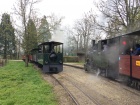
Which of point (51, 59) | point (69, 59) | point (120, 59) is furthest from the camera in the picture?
point (69, 59)

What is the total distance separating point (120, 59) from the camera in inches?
597

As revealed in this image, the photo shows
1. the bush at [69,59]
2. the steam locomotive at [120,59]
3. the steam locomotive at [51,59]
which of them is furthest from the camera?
the bush at [69,59]

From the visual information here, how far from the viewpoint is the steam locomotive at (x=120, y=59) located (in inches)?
521

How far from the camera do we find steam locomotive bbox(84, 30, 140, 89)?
13.2 metres

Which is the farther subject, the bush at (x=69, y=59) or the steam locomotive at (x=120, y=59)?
the bush at (x=69, y=59)

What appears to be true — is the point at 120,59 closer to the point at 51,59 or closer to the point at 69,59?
the point at 51,59

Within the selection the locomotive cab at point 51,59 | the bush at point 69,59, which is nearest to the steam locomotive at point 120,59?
the locomotive cab at point 51,59

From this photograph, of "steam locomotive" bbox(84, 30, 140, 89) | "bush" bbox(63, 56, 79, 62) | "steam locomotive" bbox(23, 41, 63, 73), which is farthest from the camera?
"bush" bbox(63, 56, 79, 62)

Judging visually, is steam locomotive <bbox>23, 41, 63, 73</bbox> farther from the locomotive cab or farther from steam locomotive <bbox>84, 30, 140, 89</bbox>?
steam locomotive <bbox>84, 30, 140, 89</bbox>

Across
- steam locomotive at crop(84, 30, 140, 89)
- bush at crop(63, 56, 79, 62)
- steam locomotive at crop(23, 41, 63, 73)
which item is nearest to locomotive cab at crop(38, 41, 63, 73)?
steam locomotive at crop(23, 41, 63, 73)

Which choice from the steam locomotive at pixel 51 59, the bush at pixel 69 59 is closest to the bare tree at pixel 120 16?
the steam locomotive at pixel 51 59

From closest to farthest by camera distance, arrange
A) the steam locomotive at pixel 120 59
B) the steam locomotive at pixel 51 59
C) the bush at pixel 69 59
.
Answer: the steam locomotive at pixel 120 59 → the steam locomotive at pixel 51 59 → the bush at pixel 69 59

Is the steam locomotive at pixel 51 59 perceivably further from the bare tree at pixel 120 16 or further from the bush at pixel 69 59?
the bush at pixel 69 59

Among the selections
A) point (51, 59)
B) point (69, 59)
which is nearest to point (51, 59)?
point (51, 59)
